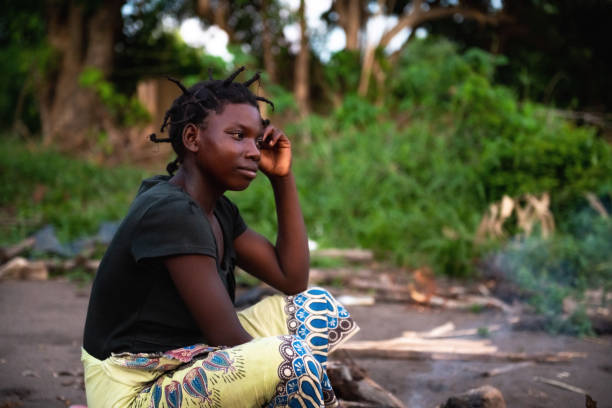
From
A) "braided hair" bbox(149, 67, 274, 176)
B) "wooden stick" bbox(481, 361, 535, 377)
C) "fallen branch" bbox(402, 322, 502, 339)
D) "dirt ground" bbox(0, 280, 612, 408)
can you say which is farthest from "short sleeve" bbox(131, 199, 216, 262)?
"fallen branch" bbox(402, 322, 502, 339)

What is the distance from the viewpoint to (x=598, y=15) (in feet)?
33.3

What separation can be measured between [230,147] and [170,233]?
405 mm

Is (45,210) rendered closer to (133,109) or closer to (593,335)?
(133,109)

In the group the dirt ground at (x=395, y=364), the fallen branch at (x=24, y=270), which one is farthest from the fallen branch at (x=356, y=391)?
the fallen branch at (x=24, y=270)

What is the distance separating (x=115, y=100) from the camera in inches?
433

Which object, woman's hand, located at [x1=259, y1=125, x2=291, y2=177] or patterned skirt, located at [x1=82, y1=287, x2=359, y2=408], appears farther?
woman's hand, located at [x1=259, y1=125, x2=291, y2=177]

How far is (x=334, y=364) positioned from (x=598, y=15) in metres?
9.79

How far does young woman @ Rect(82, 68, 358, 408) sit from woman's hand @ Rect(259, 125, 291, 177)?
72 mm

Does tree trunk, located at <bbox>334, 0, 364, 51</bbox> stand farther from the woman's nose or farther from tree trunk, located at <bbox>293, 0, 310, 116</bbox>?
the woman's nose

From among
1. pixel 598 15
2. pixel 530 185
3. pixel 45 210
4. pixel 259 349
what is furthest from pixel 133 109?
pixel 259 349

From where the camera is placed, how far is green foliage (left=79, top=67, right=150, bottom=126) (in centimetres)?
1082

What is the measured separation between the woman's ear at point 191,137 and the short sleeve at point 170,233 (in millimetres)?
276

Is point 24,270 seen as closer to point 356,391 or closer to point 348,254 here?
point 348,254

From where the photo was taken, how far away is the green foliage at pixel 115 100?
35.5 feet
